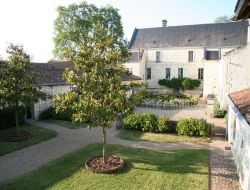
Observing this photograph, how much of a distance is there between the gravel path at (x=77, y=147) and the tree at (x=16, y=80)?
3.27m

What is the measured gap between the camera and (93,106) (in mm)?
11641

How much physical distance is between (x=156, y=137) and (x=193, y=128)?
2500 millimetres

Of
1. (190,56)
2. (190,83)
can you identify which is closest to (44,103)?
(190,83)

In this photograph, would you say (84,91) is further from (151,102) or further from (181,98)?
(181,98)

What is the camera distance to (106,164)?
1240 cm

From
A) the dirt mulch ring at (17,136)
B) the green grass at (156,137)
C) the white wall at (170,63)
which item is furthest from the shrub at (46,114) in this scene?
the white wall at (170,63)

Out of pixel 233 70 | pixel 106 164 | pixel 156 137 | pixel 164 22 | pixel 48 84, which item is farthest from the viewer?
pixel 164 22

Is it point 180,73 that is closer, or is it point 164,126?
point 164,126

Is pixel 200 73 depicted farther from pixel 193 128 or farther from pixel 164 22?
pixel 193 128

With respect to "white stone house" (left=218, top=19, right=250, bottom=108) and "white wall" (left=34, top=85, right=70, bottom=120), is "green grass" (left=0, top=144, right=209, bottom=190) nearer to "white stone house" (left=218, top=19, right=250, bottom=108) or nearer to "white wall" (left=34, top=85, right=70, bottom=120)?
"white stone house" (left=218, top=19, right=250, bottom=108)

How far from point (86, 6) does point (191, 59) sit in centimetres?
1755

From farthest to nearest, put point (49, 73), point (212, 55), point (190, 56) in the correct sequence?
point (190, 56) → point (212, 55) → point (49, 73)

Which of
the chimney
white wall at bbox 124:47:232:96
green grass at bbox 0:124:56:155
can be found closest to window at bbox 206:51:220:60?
white wall at bbox 124:47:232:96

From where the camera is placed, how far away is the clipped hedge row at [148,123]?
1836 centimetres
